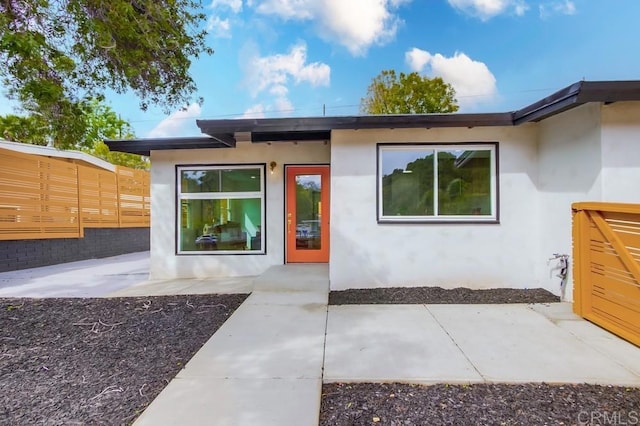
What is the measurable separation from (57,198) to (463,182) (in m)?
11.0

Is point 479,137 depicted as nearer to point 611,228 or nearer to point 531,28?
point 611,228

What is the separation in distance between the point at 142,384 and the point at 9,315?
3738mm

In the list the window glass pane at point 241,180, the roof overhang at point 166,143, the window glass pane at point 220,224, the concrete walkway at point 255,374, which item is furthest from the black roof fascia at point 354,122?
the concrete walkway at point 255,374

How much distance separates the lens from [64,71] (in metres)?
5.66

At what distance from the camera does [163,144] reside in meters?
7.12

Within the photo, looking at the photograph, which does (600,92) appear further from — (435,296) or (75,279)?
(75,279)

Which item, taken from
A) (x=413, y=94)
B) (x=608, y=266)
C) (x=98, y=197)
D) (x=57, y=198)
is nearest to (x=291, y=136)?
(x=608, y=266)

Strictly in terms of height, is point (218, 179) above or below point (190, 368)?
above

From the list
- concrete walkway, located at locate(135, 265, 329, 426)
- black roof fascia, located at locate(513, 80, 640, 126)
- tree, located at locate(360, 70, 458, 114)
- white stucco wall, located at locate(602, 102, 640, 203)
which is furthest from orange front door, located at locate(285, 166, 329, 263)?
tree, located at locate(360, 70, 458, 114)

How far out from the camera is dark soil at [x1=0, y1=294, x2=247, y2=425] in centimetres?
258

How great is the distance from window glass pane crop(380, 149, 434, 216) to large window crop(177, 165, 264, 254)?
9.66 feet

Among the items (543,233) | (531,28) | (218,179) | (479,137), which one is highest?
(531,28)

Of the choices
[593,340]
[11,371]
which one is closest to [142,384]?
[11,371]

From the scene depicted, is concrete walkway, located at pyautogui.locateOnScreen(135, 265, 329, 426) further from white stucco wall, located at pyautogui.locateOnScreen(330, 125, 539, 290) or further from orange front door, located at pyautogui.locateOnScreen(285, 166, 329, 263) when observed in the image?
orange front door, located at pyautogui.locateOnScreen(285, 166, 329, 263)
